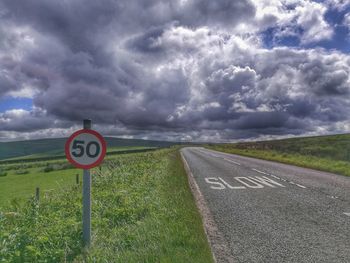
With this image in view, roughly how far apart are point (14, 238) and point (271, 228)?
5.23 meters

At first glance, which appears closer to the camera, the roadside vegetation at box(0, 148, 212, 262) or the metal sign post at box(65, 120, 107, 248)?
the roadside vegetation at box(0, 148, 212, 262)

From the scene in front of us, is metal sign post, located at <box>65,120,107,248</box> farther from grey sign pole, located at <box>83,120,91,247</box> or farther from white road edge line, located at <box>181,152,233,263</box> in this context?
white road edge line, located at <box>181,152,233,263</box>

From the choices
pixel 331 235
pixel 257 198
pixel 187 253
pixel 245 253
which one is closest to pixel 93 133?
pixel 187 253

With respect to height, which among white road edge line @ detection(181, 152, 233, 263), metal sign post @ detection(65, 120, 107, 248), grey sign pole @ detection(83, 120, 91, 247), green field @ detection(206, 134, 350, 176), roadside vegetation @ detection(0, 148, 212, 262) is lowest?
green field @ detection(206, 134, 350, 176)

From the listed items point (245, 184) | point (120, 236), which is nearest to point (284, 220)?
point (120, 236)

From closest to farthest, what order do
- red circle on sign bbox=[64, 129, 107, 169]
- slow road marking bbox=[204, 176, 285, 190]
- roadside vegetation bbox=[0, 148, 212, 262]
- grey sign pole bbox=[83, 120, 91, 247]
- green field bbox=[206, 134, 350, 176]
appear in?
roadside vegetation bbox=[0, 148, 212, 262], red circle on sign bbox=[64, 129, 107, 169], grey sign pole bbox=[83, 120, 91, 247], slow road marking bbox=[204, 176, 285, 190], green field bbox=[206, 134, 350, 176]

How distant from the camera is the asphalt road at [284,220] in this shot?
5883 mm

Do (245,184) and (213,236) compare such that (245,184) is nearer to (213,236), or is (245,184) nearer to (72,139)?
(213,236)

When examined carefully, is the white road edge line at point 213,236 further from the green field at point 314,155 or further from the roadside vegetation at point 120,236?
the green field at point 314,155

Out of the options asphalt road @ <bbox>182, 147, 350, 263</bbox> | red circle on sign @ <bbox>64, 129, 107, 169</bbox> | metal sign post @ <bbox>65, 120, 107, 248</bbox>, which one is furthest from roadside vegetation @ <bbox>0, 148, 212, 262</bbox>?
red circle on sign @ <bbox>64, 129, 107, 169</bbox>

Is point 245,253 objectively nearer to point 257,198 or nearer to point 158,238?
point 158,238

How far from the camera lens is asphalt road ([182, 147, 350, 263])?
232 inches

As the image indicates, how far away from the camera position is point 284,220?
8.26m

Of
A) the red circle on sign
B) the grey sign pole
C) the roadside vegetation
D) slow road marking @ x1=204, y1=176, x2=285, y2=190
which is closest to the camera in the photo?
the roadside vegetation
